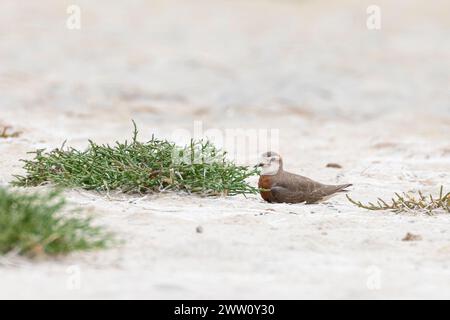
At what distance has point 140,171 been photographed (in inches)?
297

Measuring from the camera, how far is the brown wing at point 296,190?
7.78 metres

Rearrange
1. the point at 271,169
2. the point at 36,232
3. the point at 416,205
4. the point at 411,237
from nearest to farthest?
the point at 36,232 → the point at 411,237 → the point at 416,205 → the point at 271,169

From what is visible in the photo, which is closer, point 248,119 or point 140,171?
point 140,171

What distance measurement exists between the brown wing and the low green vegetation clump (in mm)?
2409

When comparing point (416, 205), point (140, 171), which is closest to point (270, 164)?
point (140, 171)

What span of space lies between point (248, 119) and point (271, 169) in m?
6.68

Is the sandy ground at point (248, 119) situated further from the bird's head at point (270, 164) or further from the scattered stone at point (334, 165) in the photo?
the bird's head at point (270, 164)

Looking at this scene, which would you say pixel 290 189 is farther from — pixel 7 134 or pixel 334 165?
pixel 7 134

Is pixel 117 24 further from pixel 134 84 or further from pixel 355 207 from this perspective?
pixel 355 207

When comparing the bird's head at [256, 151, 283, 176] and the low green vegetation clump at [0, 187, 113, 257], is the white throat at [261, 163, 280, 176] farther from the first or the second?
the low green vegetation clump at [0, 187, 113, 257]

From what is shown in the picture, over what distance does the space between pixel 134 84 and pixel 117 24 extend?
12.5ft

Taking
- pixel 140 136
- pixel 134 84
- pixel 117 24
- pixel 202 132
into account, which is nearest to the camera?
pixel 140 136

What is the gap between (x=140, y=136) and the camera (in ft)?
40.2
